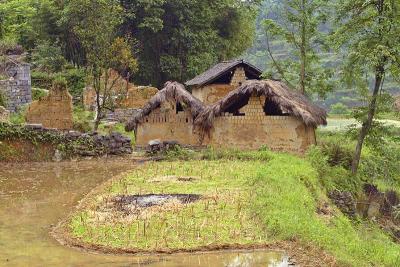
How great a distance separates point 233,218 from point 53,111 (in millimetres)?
16498

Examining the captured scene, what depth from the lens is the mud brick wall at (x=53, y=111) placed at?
25.8 metres

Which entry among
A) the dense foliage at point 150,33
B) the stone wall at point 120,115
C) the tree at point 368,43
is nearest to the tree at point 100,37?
the stone wall at point 120,115

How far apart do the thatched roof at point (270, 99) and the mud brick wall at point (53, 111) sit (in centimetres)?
698

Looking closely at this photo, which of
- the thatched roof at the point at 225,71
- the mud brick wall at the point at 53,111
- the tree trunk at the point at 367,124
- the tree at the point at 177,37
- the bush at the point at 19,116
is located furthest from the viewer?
the tree at the point at 177,37

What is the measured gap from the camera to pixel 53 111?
26031mm

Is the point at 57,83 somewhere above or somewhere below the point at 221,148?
above

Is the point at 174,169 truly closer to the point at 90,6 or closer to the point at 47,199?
the point at 47,199

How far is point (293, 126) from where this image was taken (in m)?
21.5

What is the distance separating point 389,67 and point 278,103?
428 cm

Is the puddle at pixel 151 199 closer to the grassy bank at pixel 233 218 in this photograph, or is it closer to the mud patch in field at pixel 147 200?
the mud patch in field at pixel 147 200

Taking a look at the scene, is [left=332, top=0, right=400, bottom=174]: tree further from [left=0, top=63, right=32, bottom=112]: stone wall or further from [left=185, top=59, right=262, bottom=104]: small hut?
[left=0, top=63, right=32, bottom=112]: stone wall

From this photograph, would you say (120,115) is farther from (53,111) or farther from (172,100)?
(172,100)

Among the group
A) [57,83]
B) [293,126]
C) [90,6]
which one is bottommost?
[293,126]

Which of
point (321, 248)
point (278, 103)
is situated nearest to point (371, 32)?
point (278, 103)
